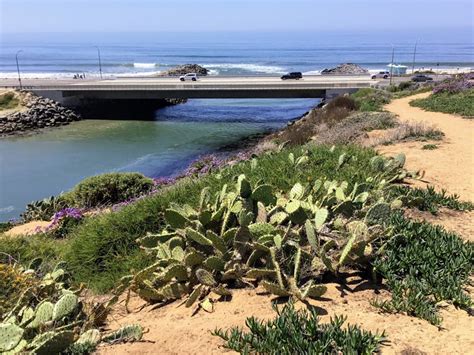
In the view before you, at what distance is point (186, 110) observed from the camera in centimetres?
5678

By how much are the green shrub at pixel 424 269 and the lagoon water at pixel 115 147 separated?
55.9 ft

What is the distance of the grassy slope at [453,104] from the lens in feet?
67.6

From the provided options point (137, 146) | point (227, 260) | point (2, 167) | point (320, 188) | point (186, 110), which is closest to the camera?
point (227, 260)

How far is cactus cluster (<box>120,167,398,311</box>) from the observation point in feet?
15.8

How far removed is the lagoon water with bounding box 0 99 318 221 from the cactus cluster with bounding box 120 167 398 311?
15.2m

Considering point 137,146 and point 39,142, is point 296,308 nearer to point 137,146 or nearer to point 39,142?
point 137,146

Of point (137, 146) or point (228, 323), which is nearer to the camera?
point (228, 323)

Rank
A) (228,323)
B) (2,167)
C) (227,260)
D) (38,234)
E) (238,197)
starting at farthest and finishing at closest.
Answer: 1. (2,167)
2. (38,234)
3. (238,197)
4. (227,260)
5. (228,323)

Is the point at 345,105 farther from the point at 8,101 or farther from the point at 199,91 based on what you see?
the point at 8,101

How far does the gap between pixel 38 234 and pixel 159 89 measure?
3858cm

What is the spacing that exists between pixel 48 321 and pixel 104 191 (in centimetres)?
1068

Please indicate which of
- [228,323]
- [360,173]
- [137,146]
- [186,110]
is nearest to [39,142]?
[137,146]

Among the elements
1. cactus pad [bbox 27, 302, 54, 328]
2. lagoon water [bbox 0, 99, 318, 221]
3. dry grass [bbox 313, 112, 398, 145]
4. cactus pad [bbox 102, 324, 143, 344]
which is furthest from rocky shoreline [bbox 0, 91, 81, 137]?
cactus pad [bbox 102, 324, 143, 344]

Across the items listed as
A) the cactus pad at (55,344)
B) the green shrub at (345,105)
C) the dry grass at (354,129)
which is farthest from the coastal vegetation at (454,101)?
the cactus pad at (55,344)
